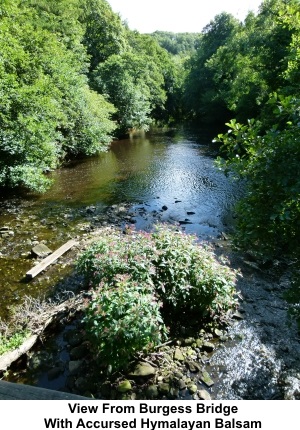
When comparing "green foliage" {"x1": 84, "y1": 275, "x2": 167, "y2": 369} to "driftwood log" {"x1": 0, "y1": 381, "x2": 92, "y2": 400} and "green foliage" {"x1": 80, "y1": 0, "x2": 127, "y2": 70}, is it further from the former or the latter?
"green foliage" {"x1": 80, "y1": 0, "x2": 127, "y2": 70}

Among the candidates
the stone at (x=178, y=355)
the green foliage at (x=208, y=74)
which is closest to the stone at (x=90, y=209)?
the stone at (x=178, y=355)

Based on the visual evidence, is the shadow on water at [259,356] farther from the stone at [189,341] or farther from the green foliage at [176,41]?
the green foliage at [176,41]

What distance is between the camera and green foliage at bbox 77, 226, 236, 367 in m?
4.77

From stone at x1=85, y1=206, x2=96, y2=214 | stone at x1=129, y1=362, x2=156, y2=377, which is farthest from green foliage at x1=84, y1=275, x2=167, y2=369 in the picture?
stone at x1=85, y1=206, x2=96, y2=214

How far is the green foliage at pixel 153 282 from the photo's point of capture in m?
4.77

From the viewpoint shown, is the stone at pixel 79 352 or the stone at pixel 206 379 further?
the stone at pixel 79 352

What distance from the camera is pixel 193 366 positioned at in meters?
5.29

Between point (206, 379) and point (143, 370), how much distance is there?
117 cm

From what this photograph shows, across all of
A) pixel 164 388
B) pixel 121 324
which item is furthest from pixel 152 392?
pixel 121 324

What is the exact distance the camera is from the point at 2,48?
1419 centimetres

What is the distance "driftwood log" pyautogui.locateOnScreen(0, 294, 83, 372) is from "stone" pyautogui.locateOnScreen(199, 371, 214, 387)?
10.1 feet

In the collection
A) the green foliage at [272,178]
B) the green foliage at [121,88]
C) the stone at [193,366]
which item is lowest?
the stone at [193,366]

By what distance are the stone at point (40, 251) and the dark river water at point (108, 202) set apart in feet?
0.99

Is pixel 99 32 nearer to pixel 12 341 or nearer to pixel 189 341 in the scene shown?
pixel 12 341
